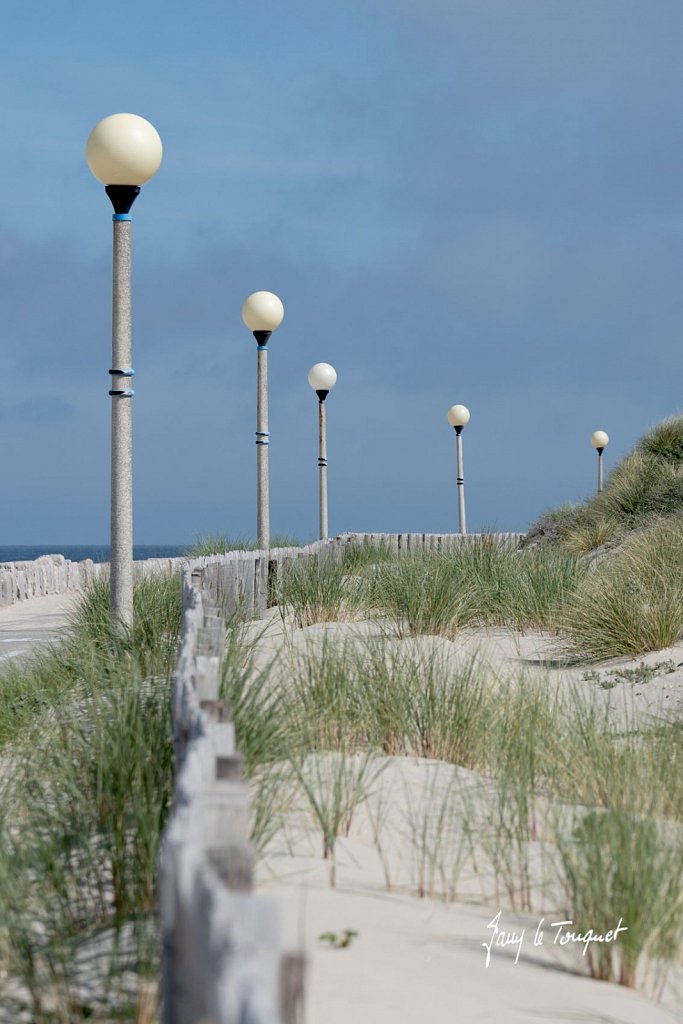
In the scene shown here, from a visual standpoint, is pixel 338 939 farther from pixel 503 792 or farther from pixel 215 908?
pixel 215 908

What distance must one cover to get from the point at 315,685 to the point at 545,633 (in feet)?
14.2

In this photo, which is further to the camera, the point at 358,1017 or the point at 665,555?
the point at 665,555

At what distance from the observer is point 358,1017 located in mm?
2346

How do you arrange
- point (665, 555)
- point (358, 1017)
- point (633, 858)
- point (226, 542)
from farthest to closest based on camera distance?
point (226, 542), point (665, 555), point (633, 858), point (358, 1017)

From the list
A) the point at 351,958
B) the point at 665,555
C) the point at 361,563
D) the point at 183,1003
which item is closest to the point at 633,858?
the point at 351,958

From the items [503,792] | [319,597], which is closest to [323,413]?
[319,597]

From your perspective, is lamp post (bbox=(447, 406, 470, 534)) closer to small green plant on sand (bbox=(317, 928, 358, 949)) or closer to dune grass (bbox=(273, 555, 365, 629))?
dune grass (bbox=(273, 555, 365, 629))

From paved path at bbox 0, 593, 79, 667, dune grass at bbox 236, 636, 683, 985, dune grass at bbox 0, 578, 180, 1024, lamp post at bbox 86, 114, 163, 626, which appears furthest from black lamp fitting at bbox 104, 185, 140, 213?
dune grass at bbox 0, 578, 180, 1024

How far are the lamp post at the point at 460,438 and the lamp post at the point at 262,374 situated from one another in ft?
28.3

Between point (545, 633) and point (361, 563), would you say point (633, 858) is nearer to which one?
point (545, 633)

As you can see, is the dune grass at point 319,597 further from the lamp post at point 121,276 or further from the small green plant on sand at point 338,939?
the small green plant on sand at point 338,939

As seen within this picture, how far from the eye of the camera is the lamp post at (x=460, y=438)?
2142 cm

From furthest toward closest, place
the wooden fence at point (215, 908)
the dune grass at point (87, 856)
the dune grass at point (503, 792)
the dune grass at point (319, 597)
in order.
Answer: the dune grass at point (319, 597)
the dune grass at point (503, 792)
the dune grass at point (87, 856)
the wooden fence at point (215, 908)

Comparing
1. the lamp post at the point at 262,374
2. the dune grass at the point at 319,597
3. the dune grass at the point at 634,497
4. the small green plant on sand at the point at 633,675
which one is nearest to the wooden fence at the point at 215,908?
the small green plant on sand at the point at 633,675
